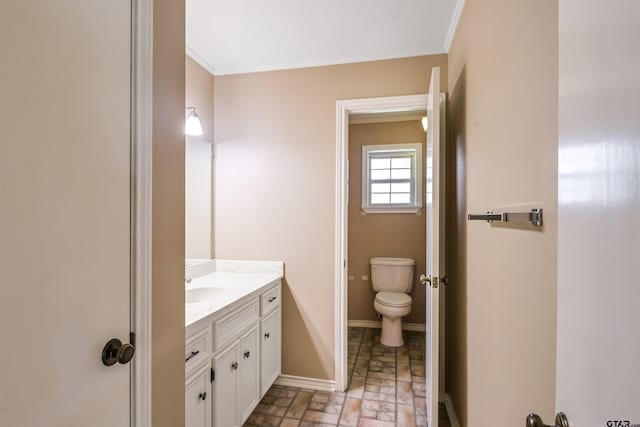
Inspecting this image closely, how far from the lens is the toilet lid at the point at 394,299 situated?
2.92 metres

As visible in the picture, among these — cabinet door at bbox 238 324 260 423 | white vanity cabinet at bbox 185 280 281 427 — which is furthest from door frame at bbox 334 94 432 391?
cabinet door at bbox 238 324 260 423

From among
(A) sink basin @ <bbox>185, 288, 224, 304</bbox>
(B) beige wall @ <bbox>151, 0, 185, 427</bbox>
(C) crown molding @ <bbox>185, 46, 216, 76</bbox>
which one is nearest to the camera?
(B) beige wall @ <bbox>151, 0, 185, 427</bbox>

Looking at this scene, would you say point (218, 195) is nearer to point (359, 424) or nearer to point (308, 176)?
point (308, 176)

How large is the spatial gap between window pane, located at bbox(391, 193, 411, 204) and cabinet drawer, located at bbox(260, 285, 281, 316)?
6.23 ft

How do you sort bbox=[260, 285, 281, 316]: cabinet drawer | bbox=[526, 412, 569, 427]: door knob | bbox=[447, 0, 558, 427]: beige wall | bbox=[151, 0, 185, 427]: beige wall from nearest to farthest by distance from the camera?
bbox=[526, 412, 569, 427]: door knob → bbox=[447, 0, 558, 427]: beige wall → bbox=[151, 0, 185, 427]: beige wall → bbox=[260, 285, 281, 316]: cabinet drawer

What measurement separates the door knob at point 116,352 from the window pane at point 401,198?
314 centimetres

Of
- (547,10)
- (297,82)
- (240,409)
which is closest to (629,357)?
(547,10)

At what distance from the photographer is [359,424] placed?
1.89m

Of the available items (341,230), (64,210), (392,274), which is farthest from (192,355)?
(392,274)

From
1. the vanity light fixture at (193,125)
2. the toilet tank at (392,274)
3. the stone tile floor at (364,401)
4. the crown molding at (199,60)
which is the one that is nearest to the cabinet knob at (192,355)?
the stone tile floor at (364,401)

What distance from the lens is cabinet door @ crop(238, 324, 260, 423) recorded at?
68.9 inches

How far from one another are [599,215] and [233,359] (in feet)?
5.69

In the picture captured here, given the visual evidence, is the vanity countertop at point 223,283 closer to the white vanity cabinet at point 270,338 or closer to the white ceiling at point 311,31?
the white vanity cabinet at point 270,338

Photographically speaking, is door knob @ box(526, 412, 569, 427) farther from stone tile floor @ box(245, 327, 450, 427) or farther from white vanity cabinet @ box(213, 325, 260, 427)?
stone tile floor @ box(245, 327, 450, 427)
